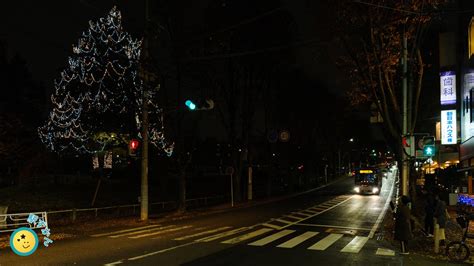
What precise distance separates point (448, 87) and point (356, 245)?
2184cm

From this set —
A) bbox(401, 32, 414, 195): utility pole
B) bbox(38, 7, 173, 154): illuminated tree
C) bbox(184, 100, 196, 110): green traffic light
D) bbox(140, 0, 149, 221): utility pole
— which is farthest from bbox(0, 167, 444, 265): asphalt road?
bbox(38, 7, 173, 154): illuminated tree

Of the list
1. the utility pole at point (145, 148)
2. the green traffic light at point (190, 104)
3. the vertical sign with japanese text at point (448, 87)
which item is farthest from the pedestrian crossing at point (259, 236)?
the vertical sign with japanese text at point (448, 87)

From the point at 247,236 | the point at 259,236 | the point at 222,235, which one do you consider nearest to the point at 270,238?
the point at 259,236

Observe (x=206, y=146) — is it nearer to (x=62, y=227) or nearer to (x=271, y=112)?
(x=271, y=112)

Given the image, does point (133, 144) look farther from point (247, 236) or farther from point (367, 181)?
point (367, 181)

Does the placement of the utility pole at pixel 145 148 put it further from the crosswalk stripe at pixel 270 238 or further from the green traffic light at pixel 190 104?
the crosswalk stripe at pixel 270 238

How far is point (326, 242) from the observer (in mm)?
15844

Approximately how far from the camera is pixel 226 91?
121 feet

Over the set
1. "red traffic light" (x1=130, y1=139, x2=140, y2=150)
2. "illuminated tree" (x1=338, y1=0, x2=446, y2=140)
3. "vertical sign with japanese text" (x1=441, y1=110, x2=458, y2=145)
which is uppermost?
"illuminated tree" (x1=338, y1=0, x2=446, y2=140)

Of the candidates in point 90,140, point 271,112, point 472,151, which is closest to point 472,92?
point 472,151

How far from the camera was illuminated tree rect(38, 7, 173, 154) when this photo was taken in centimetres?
2420

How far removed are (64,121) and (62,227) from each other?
12.9m

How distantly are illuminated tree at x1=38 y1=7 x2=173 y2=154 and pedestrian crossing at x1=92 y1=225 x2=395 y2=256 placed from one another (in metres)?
7.18

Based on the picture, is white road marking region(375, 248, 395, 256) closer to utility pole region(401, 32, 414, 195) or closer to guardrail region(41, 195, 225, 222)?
utility pole region(401, 32, 414, 195)
